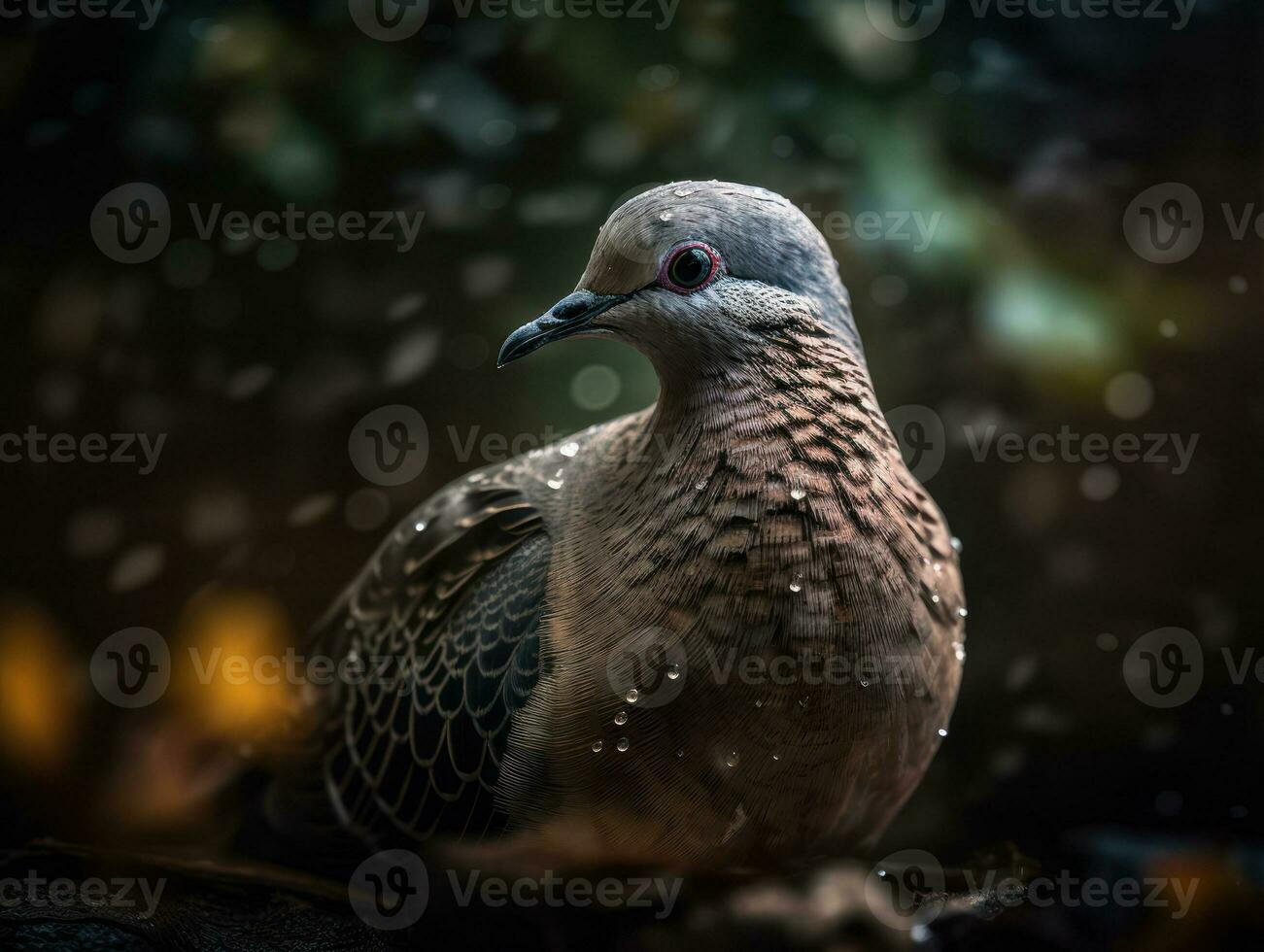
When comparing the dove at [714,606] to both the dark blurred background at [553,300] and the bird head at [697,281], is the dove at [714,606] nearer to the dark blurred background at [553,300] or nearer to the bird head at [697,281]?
the bird head at [697,281]

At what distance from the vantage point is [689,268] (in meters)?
1.44

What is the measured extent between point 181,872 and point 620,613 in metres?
0.97

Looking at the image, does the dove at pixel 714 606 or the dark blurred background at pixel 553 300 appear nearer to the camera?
the dove at pixel 714 606

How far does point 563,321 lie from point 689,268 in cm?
20

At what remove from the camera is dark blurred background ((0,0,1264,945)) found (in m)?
2.00

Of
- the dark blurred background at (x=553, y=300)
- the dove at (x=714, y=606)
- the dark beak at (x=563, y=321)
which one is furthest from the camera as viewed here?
the dark blurred background at (x=553, y=300)

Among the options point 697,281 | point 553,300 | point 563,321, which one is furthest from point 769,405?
point 553,300

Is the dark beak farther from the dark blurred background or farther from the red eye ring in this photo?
the dark blurred background

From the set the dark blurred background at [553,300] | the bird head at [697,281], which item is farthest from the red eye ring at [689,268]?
the dark blurred background at [553,300]

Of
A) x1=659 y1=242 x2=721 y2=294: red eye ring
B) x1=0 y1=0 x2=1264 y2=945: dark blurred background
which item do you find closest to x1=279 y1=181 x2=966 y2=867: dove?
x1=659 y1=242 x2=721 y2=294: red eye ring

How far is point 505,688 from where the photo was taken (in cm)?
151

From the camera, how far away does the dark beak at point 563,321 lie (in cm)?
149

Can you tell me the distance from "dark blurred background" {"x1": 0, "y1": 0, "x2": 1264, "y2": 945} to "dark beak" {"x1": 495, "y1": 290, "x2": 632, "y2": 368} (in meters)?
0.64

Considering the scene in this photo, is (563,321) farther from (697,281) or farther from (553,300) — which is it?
(553,300)
